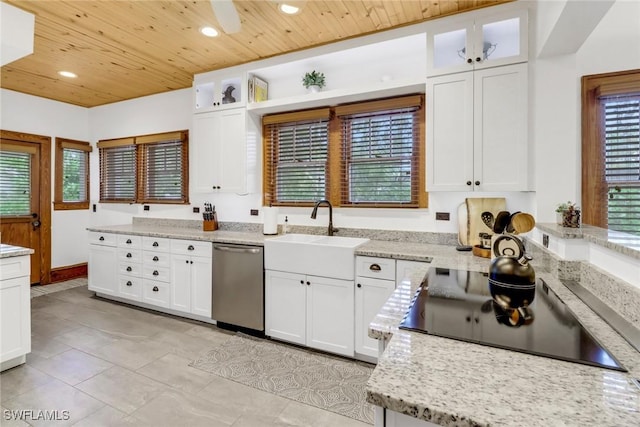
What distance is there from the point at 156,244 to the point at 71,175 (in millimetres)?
2821

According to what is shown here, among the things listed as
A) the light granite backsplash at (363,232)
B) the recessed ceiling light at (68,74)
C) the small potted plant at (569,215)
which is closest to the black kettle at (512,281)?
the small potted plant at (569,215)

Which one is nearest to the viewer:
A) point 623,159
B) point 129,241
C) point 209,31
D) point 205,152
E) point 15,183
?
point 623,159

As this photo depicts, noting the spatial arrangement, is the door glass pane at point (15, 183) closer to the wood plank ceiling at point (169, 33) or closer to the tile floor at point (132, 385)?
the wood plank ceiling at point (169, 33)

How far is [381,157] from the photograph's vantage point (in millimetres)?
3076

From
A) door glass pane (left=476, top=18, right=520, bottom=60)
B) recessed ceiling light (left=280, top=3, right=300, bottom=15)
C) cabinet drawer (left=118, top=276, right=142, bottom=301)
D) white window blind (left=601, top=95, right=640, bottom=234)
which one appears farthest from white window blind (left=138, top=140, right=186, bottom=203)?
white window blind (left=601, top=95, right=640, bottom=234)

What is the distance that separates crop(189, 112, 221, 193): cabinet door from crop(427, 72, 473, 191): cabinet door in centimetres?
232

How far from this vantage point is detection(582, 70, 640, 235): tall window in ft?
7.69

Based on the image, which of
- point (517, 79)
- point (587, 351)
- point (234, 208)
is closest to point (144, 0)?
point (234, 208)

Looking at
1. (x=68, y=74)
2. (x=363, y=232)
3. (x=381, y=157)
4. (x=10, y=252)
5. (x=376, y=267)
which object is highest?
(x=68, y=74)

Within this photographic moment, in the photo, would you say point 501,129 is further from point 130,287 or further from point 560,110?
point 130,287

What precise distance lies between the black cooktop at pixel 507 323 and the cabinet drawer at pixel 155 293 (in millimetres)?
3068

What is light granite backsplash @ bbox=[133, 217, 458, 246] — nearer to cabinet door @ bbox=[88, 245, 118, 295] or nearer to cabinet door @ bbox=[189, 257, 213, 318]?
cabinet door @ bbox=[189, 257, 213, 318]

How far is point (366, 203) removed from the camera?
3.18 meters

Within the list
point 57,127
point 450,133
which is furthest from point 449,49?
point 57,127
